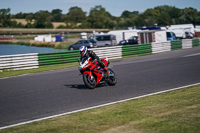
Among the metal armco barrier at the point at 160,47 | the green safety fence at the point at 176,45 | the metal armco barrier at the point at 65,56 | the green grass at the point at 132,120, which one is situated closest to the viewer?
the green grass at the point at 132,120

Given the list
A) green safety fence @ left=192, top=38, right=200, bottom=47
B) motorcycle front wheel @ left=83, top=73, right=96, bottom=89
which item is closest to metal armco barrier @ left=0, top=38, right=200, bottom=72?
green safety fence @ left=192, top=38, right=200, bottom=47

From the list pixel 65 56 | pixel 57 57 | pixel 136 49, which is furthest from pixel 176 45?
pixel 57 57

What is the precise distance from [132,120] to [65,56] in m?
15.4

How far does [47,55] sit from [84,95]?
1113 cm

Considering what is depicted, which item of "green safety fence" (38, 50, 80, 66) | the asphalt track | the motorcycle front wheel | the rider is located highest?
the rider

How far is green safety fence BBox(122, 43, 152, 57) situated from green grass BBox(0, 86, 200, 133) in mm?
17287

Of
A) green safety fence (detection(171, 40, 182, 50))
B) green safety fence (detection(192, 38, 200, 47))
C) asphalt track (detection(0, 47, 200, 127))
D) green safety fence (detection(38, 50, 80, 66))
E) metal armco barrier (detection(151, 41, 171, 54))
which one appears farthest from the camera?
green safety fence (detection(192, 38, 200, 47))

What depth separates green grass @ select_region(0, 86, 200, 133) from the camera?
17.3 feet

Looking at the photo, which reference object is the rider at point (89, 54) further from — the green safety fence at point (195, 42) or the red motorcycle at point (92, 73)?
the green safety fence at point (195, 42)

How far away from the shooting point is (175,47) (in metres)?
30.2

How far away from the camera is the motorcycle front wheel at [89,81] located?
383 inches

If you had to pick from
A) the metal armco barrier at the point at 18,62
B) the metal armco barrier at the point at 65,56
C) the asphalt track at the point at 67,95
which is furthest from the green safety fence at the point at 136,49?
the asphalt track at the point at 67,95

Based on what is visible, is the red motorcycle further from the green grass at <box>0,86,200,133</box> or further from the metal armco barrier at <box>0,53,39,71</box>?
the metal armco barrier at <box>0,53,39,71</box>

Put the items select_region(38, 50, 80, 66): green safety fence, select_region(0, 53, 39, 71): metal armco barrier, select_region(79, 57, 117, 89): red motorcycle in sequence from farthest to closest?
1. select_region(38, 50, 80, 66): green safety fence
2. select_region(0, 53, 39, 71): metal armco barrier
3. select_region(79, 57, 117, 89): red motorcycle
